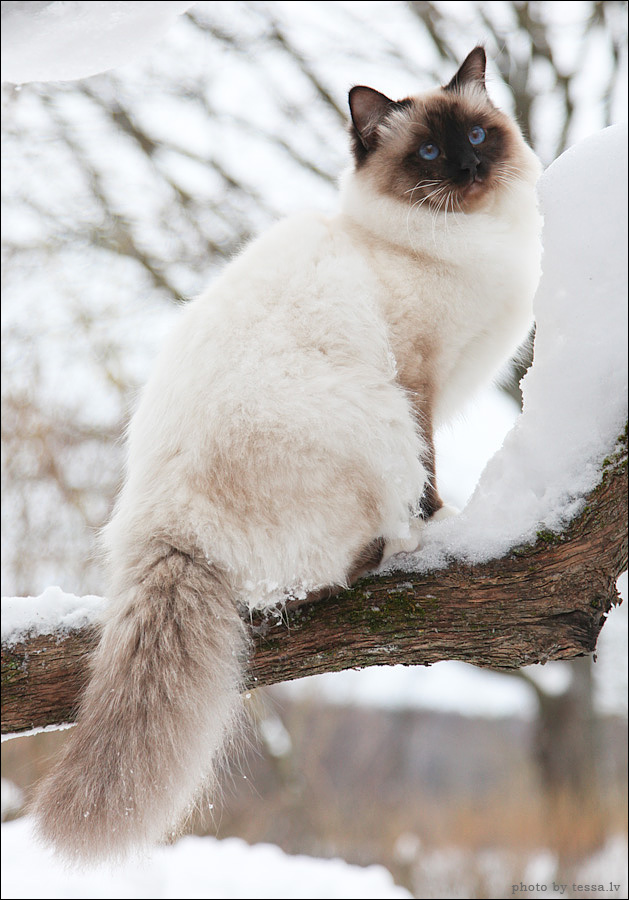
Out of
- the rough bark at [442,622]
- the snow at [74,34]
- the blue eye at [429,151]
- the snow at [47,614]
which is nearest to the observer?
the snow at [74,34]

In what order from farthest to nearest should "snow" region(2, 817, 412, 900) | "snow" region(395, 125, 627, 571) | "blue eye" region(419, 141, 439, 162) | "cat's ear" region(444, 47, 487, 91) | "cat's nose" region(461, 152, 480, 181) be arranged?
"snow" region(2, 817, 412, 900) → "cat's ear" region(444, 47, 487, 91) → "blue eye" region(419, 141, 439, 162) → "cat's nose" region(461, 152, 480, 181) → "snow" region(395, 125, 627, 571)

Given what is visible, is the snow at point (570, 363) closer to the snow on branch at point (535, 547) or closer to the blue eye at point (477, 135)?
the snow on branch at point (535, 547)

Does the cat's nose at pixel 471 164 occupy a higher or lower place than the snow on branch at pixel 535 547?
higher

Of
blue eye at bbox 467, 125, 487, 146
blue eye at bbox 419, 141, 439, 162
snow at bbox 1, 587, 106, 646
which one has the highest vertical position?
blue eye at bbox 467, 125, 487, 146

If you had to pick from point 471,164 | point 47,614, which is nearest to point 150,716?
point 47,614

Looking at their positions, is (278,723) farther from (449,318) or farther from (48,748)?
(449,318)

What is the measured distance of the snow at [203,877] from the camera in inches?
121

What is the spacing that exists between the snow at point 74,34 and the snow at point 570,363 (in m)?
0.91

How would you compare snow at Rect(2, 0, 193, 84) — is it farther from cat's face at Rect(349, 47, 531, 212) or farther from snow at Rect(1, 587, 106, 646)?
snow at Rect(1, 587, 106, 646)

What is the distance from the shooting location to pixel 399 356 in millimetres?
2033

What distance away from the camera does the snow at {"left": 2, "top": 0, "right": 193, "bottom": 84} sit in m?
1.19

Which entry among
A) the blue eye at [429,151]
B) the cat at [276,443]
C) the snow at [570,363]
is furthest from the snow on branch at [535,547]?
the blue eye at [429,151]

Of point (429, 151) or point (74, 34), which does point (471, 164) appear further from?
point (74, 34)

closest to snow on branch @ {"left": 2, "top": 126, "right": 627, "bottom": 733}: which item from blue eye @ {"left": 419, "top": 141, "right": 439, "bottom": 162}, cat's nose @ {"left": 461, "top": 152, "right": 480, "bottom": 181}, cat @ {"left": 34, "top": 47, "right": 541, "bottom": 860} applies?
cat @ {"left": 34, "top": 47, "right": 541, "bottom": 860}
